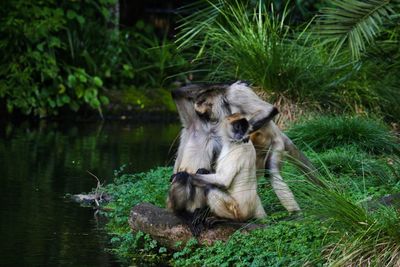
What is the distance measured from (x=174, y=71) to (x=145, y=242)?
1377 centimetres

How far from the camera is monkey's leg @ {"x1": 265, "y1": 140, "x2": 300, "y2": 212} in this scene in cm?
838

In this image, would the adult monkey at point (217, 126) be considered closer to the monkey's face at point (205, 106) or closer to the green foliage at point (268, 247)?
the monkey's face at point (205, 106)

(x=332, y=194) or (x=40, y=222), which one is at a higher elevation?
(x=332, y=194)

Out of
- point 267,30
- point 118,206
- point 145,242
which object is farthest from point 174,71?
point 145,242

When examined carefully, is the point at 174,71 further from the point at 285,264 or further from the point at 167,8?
the point at 285,264

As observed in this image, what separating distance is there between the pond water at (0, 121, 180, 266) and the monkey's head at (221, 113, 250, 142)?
1505 mm

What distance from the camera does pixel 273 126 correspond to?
29.4 feet

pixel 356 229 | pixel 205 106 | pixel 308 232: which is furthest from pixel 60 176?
pixel 356 229

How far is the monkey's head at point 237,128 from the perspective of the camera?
803 cm

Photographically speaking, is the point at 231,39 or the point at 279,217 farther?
the point at 231,39

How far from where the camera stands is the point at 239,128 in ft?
26.5

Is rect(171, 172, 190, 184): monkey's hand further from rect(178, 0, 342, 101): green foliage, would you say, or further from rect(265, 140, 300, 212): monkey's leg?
rect(178, 0, 342, 101): green foliage

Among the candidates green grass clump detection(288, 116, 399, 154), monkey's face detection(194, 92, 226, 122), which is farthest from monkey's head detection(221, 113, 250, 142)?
green grass clump detection(288, 116, 399, 154)

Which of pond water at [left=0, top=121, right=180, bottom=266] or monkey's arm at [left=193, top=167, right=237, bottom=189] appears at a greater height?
monkey's arm at [left=193, top=167, right=237, bottom=189]
